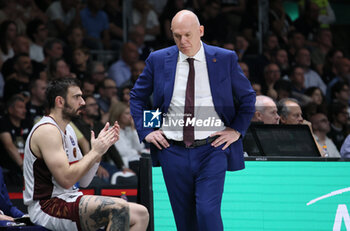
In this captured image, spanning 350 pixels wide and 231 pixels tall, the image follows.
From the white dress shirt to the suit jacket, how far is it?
1.5 inches

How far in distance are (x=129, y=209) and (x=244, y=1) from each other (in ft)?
27.2

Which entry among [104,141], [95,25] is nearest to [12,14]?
[95,25]

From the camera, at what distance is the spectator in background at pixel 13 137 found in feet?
26.2

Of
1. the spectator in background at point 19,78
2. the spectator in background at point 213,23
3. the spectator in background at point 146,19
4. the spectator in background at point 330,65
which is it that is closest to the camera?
the spectator in background at point 19,78

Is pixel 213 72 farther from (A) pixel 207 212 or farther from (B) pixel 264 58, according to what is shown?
(B) pixel 264 58

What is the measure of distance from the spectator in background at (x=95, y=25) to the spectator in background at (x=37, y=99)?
2108 mm

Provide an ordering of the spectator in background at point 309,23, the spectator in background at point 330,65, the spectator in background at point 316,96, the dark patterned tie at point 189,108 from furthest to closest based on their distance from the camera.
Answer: the spectator in background at point 309,23, the spectator in background at point 330,65, the spectator in background at point 316,96, the dark patterned tie at point 189,108

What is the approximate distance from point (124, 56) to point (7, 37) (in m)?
1.84

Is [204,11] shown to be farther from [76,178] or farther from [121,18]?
[76,178]

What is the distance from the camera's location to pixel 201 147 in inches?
178

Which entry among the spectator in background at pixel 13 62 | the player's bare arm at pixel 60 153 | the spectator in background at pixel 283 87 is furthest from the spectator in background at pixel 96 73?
the player's bare arm at pixel 60 153

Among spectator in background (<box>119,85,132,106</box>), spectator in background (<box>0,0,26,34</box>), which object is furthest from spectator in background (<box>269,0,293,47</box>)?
spectator in background (<box>0,0,26,34</box>)

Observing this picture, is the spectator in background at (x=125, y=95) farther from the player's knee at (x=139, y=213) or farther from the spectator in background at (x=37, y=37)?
the player's knee at (x=139, y=213)

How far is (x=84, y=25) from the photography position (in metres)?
10.8
